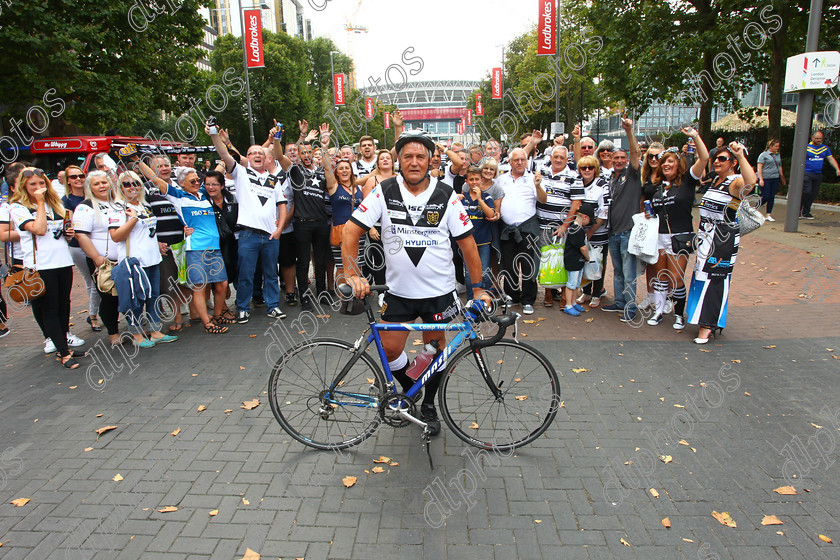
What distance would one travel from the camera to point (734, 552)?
9.43 ft

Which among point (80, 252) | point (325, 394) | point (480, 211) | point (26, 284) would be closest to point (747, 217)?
point (480, 211)

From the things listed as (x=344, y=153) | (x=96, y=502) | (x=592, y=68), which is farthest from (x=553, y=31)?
(x=96, y=502)

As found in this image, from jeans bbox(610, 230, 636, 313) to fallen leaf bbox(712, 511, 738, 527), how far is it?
13.0 feet

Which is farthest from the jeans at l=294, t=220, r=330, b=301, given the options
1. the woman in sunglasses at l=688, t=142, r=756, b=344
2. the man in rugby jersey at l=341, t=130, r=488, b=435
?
the woman in sunglasses at l=688, t=142, r=756, b=344

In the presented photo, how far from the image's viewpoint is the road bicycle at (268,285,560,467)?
3.74m

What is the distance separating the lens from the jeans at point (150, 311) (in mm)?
6328

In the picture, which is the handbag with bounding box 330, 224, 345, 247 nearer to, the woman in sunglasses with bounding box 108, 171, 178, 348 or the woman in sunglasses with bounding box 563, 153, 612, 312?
the woman in sunglasses with bounding box 108, 171, 178, 348

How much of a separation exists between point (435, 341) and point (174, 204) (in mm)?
4454

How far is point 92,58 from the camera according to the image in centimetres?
1758

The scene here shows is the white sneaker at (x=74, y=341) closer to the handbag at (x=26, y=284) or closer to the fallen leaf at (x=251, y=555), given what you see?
the handbag at (x=26, y=284)

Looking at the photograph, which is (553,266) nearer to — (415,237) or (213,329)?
(415,237)

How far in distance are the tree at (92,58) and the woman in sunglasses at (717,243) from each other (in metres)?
16.7

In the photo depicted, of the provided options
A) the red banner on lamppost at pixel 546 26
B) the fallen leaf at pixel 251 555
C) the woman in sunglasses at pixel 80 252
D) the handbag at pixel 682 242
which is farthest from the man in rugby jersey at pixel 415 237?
the red banner on lamppost at pixel 546 26

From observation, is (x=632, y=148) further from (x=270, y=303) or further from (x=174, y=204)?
A: (x=174, y=204)
